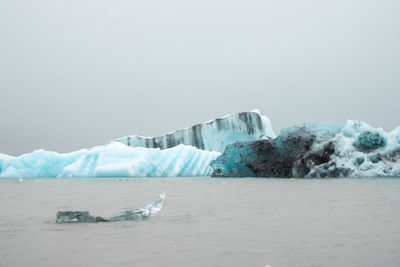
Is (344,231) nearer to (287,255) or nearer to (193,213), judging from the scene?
(287,255)

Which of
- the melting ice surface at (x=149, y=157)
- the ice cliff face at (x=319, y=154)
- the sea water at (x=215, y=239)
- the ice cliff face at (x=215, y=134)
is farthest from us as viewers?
the ice cliff face at (x=215, y=134)

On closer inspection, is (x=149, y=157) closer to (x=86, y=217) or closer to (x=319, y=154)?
(x=319, y=154)

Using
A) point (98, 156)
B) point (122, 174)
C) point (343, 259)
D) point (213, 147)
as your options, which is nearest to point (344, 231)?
point (343, 259)

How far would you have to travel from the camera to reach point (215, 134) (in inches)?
1125

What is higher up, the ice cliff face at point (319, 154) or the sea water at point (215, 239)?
the ice cliff face at point (319, 154)

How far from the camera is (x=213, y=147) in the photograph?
28.9 meters

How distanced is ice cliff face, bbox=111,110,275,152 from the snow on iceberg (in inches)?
102

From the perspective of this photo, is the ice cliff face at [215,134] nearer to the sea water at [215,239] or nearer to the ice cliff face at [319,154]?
the ice cliff face at [319,154]

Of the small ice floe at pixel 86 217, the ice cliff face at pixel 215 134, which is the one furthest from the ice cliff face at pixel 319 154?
the small ice floe at pixel 86 217

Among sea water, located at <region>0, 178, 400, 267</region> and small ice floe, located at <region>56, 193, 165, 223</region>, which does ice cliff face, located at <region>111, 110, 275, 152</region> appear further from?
small ice floe, located at <region>56, 193, 165, 223</region>

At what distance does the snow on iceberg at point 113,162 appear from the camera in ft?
80.1

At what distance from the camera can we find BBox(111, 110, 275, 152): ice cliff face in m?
28.2

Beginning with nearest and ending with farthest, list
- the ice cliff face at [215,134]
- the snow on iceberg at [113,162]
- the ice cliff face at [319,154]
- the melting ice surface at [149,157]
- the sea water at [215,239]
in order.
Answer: the sea water at [215,239] < the ice cliff face at [319,154] < the snow on iceberg at [113,162] < the melting ice surface at [149,157] < the ice cliff face at [215,134]

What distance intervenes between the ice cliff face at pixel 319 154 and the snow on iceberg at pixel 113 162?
181cm
